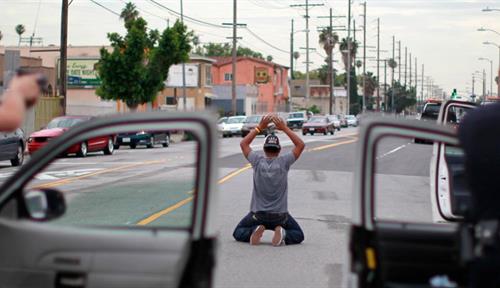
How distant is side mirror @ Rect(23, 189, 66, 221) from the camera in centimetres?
518

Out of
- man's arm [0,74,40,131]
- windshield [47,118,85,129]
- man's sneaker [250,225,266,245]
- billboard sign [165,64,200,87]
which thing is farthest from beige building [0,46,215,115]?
man's arm [0,74,40,131]

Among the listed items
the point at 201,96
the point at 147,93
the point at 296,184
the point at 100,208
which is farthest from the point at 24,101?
the point at 201,96

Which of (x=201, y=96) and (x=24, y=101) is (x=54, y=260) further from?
(x=201, y=96)

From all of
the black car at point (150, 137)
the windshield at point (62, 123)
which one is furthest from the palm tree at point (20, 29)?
the black car at point (150, 137)

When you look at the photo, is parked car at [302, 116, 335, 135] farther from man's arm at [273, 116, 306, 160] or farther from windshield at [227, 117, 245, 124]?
man's arm at [273, 116, 306, 160]

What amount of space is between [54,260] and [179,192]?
5298 mm

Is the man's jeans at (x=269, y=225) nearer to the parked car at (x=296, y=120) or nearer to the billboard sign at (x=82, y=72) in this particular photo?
the billboard sign at (x=82, y=72)

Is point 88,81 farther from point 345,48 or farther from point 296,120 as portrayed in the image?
point 345,48

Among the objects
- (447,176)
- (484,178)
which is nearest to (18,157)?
(447,176)

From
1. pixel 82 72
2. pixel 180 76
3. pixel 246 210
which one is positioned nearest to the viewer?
pixel 246 210

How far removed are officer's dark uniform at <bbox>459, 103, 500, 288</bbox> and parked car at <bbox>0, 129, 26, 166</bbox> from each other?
22.6 m

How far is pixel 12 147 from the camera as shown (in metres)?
27.0

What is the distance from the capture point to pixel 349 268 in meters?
Answer: 5.60

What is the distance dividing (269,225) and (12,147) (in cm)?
1685
